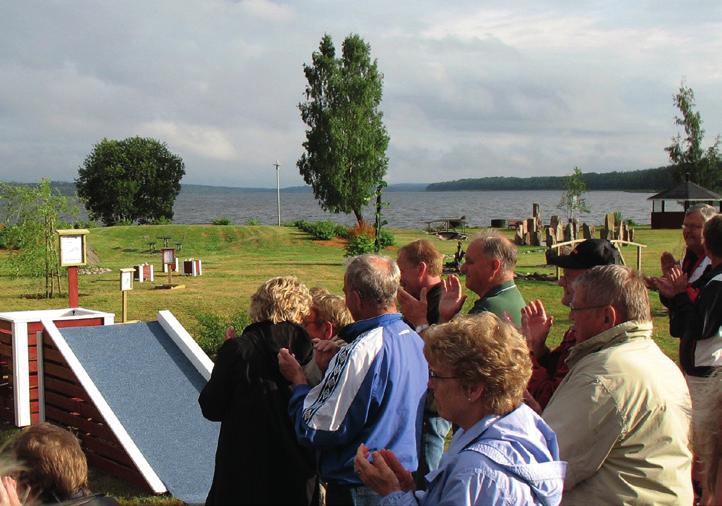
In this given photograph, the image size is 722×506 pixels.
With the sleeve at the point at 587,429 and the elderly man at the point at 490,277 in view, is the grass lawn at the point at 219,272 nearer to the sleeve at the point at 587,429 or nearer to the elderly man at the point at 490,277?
the elderly man at the point at 490,277

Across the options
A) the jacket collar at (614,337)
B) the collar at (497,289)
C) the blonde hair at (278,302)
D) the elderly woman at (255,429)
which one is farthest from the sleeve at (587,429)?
the collar at (497,289)

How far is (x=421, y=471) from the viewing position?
488 centimetres

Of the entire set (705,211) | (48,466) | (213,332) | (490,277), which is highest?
(705,211)

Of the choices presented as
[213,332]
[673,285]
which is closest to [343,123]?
[213,332]

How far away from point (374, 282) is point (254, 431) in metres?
1.02

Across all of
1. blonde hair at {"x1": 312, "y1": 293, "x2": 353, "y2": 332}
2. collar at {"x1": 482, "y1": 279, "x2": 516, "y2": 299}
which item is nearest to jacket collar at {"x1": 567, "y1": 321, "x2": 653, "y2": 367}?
collar at {"x1": 482, "y1": 279, "x2": 516, "y2": 299}

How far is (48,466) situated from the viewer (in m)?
3.01

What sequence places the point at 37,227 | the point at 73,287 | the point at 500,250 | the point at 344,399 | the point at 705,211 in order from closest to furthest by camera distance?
the point at 344,399
the point at 500,250
the point at 705,211
the point at 73,287
the point at 37,227

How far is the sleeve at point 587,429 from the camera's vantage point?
302 centimetres

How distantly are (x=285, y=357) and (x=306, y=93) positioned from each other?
4875 centimetres

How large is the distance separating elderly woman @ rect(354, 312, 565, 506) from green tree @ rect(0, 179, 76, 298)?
59.2ft

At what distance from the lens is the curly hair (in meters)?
2.70

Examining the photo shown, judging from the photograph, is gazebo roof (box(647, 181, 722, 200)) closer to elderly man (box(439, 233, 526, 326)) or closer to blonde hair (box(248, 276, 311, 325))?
elderly man (box(439, 233, 526, 326))

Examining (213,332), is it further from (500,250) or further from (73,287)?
(500,250)
